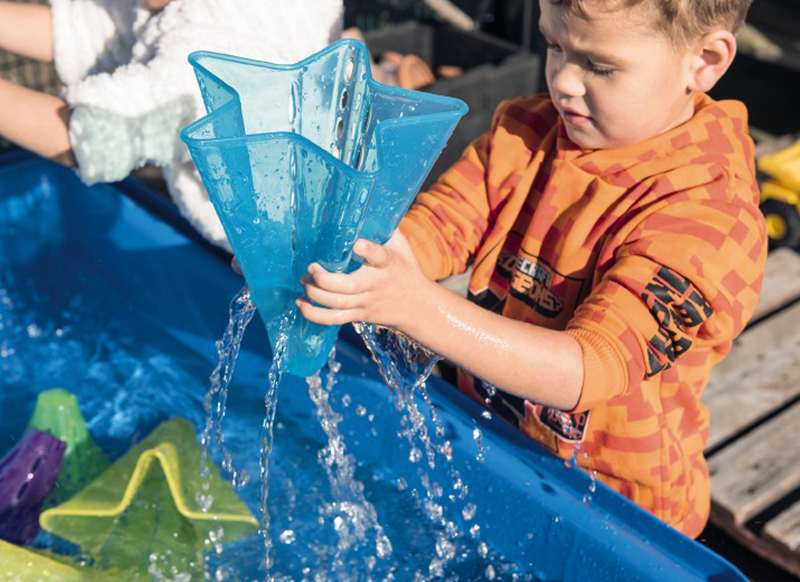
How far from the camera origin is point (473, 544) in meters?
1.56

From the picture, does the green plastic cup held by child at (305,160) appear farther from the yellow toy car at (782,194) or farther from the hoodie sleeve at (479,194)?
the yellow toy car at (782,194)

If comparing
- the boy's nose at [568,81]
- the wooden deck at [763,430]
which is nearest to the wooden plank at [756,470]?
the wooden deck at [763,430]

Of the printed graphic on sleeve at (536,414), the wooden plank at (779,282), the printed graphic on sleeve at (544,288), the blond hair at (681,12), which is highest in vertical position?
the blond hair at (681,12)

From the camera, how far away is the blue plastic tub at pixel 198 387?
55.1 inches

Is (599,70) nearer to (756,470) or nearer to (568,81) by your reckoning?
(568,81)

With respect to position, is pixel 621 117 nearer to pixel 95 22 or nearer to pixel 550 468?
pixel 550 468

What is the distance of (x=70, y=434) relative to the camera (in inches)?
70.2

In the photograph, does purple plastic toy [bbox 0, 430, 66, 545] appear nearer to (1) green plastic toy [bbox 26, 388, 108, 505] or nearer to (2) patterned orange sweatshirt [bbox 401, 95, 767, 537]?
(1) green plastic toy [bbox 26, 388, 108, 505]

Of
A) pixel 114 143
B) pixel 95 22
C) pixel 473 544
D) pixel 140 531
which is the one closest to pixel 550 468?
pixel 473 544

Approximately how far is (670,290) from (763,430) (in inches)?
37.2

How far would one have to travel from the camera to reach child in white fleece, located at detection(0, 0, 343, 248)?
1.74 metres

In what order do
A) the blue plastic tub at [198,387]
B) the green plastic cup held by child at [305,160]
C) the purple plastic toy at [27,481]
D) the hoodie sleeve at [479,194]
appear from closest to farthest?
the green plastic cup held by child at [305,160] → the blue plastic tub at [198,387] → the hoodie sleeve at [479,194] → the purple plastic toy at [27,481]

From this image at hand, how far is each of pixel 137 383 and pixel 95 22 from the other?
736 mm

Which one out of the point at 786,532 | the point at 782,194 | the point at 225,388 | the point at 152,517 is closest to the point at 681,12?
the point at 225,388
